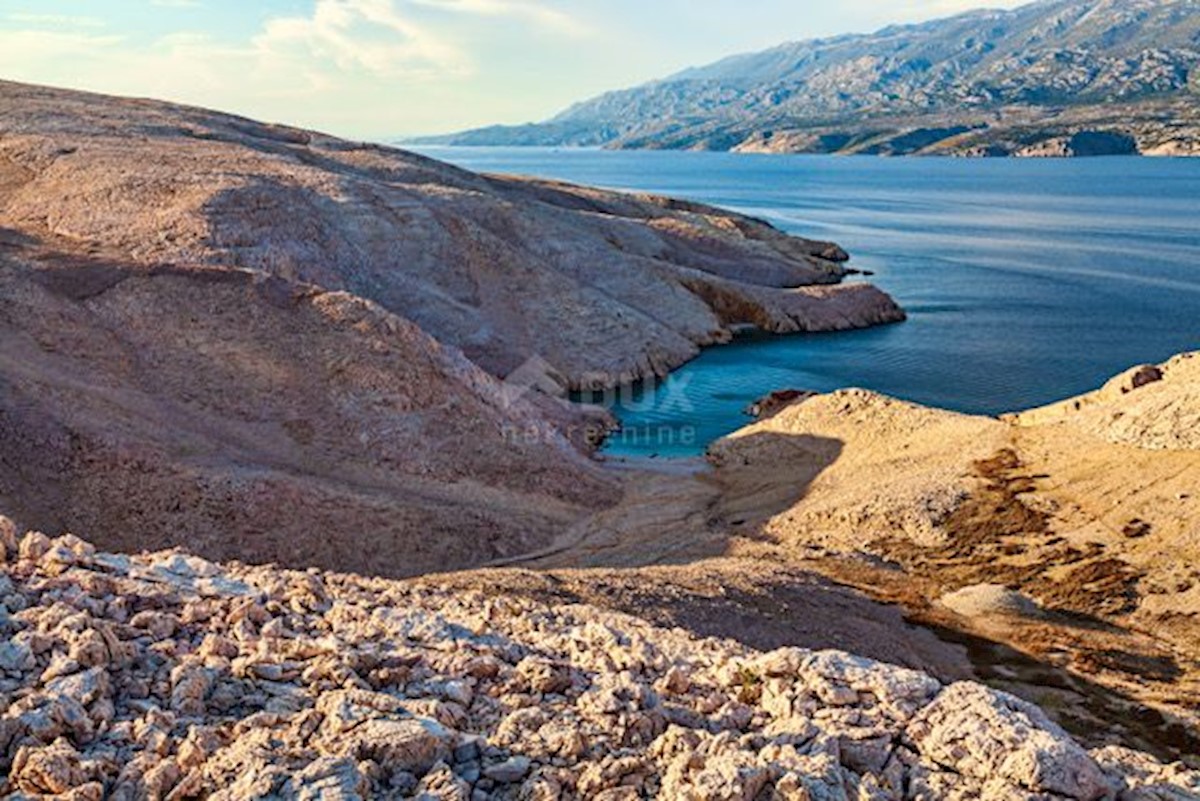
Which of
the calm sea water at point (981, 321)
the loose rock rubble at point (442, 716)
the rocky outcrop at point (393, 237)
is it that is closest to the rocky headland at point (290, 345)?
the rocky outcrop at point (393, 237)

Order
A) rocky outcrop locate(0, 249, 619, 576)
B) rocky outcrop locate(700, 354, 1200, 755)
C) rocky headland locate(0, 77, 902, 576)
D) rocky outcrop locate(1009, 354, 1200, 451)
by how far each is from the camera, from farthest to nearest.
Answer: rocky outcrop locate(1009, 354, 1200, 451), rocky headland locate(0, 77, 902, 576), rocky outcrop locate(0, 249, 619, 576), rocky outcrop locate(700, 354, 1200, 755)

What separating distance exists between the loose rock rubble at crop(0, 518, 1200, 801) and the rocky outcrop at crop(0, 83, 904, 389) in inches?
1273

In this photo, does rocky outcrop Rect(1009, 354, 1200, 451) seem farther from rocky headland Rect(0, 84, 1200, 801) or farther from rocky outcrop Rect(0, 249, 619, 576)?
rocky outcrop Rect(0, 249, 619, 576)

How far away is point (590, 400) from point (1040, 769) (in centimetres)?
4565

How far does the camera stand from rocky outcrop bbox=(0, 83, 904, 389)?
161ft

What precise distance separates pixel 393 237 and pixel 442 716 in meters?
52.3

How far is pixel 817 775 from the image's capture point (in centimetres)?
916

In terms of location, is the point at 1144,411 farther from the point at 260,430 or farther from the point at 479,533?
the point at 260,430

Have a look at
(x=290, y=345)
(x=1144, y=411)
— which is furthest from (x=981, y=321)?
(x=290, y=345)

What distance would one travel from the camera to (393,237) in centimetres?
5944

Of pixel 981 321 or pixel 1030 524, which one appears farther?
pixel 981 321

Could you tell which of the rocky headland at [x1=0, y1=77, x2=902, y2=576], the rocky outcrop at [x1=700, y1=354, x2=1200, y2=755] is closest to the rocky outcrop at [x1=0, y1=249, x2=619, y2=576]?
the rocky headland at [x1=0, y1=77, x2=902, y2=576]

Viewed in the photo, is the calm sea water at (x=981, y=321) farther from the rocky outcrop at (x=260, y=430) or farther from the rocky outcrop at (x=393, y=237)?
the rocky outcrop at (x=260, y=430)

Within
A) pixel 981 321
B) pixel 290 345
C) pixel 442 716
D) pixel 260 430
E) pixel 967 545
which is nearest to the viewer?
pixel 442 716
